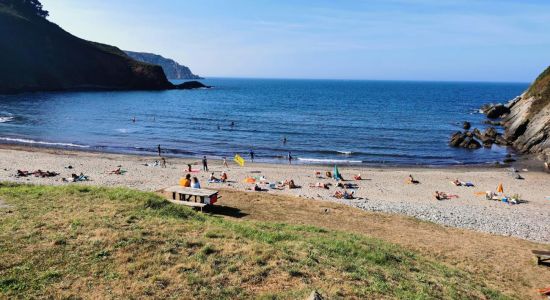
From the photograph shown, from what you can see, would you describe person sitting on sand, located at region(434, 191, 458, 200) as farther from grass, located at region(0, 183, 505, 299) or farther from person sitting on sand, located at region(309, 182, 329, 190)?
grass, located at region(0, 183, 505, 299)

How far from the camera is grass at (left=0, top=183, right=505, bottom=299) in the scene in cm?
888

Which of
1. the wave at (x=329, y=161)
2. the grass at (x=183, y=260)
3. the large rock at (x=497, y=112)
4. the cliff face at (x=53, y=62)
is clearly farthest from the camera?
the cliff face at (x=53, y=62)

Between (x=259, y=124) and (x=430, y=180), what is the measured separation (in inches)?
1462

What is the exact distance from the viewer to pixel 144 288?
8.74m

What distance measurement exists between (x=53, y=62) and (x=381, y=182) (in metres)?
119

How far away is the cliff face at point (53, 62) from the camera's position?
362ft

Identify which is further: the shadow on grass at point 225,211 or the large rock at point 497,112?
the large rock at point 497,112

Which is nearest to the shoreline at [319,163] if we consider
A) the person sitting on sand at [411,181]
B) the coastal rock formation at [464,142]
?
the person sitting on sand at [411,181]

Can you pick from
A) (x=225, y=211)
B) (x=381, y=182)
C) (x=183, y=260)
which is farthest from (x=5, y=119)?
(x=183, y=260)

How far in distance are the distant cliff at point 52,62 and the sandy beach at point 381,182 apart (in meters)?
82.2

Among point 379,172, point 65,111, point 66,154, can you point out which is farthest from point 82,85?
A: point 379,172

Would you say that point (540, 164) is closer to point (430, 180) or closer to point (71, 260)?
point (430, 180)

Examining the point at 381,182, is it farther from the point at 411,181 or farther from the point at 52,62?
the point at 52,62

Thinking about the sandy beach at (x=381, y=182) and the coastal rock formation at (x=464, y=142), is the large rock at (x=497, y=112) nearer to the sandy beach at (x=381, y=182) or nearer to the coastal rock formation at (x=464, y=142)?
the coastal rock formation at (x=464, y=142)
